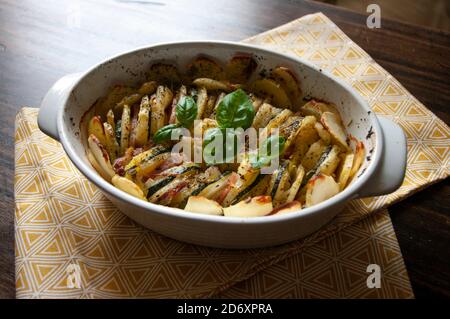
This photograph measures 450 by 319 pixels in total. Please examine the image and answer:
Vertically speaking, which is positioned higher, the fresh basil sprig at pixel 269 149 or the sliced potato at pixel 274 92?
the sliced potato at pixel 274 92

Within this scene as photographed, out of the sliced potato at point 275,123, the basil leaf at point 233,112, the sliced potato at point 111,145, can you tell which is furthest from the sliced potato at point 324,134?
the sliced potato at point 111,145

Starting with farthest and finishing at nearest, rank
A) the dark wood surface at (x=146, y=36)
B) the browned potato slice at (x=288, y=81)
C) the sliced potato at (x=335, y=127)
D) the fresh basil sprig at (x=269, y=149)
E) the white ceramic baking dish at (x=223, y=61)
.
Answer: the dark wood surface at (x=146, y=36), the browned potato slice at (x=288, y=81), the sliced potato at (x=335, y=127), the fresh basil sprig at (x=269, y=149), the white ceramic baking dish at (x=223, y=61)

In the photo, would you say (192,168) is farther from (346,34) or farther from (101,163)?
(346,34)

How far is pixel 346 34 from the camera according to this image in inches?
83.4

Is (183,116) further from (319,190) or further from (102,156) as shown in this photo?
(319,190)

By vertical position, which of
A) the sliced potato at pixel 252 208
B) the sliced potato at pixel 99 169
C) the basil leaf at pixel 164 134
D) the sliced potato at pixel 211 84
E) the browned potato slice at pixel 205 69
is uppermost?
the browned potato slice at pixel 205 69

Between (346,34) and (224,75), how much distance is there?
2.38 ft

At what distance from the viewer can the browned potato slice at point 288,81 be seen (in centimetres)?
160

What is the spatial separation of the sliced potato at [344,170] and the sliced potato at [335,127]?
0.06 metres

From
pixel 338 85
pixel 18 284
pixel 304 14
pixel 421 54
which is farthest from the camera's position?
pixel 304 14

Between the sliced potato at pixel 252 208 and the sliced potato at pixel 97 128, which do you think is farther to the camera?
the sliced potato at pixel 97 128

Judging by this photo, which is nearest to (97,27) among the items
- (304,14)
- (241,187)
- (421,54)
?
(304,14)

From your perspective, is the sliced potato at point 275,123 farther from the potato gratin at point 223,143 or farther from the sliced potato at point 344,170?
the sliced potato at point 344,170

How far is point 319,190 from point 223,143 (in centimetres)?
31
